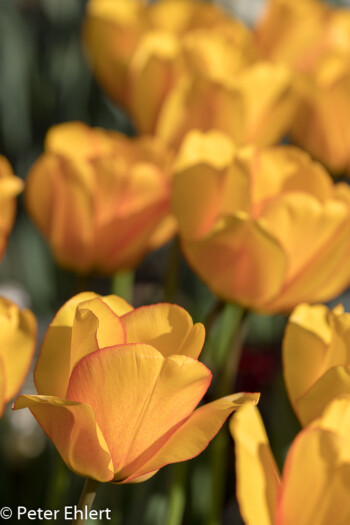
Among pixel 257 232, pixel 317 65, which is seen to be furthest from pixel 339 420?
pixel 317 65

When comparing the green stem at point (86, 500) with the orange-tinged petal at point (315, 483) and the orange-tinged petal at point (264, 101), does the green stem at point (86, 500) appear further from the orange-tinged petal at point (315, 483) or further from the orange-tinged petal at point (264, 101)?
the orange-tinged petal at point (264, 101)

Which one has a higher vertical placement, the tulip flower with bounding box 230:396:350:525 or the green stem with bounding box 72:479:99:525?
the tulip flower with bounding box 230:396:350:525

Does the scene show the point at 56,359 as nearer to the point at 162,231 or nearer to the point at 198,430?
the point at 198,430

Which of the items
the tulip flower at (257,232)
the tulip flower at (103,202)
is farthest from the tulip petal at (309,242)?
the tulip flower at (103,202)

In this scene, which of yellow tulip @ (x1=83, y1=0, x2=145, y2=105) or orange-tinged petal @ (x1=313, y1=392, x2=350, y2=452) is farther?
yellow tulip @ (x1=83, y1=0, x2=145, y2=105)

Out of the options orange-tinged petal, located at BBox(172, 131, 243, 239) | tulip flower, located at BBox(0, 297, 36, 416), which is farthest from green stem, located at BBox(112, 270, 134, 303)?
tulip flower, located at BBox(0, 297, 36, 416)

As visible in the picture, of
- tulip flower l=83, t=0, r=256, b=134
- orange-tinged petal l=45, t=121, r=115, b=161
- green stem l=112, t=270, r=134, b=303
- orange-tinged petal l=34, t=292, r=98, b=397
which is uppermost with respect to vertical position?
orange-tinged petal l=34, t=292, r=98, b=397

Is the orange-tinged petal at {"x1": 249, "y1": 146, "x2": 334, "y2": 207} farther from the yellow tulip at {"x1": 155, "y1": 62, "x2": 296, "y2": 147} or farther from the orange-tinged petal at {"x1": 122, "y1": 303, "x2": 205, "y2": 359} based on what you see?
the orange-tinged petal at {"x1": 122, "y1": 303, "x2": 205, "y2": 359}
